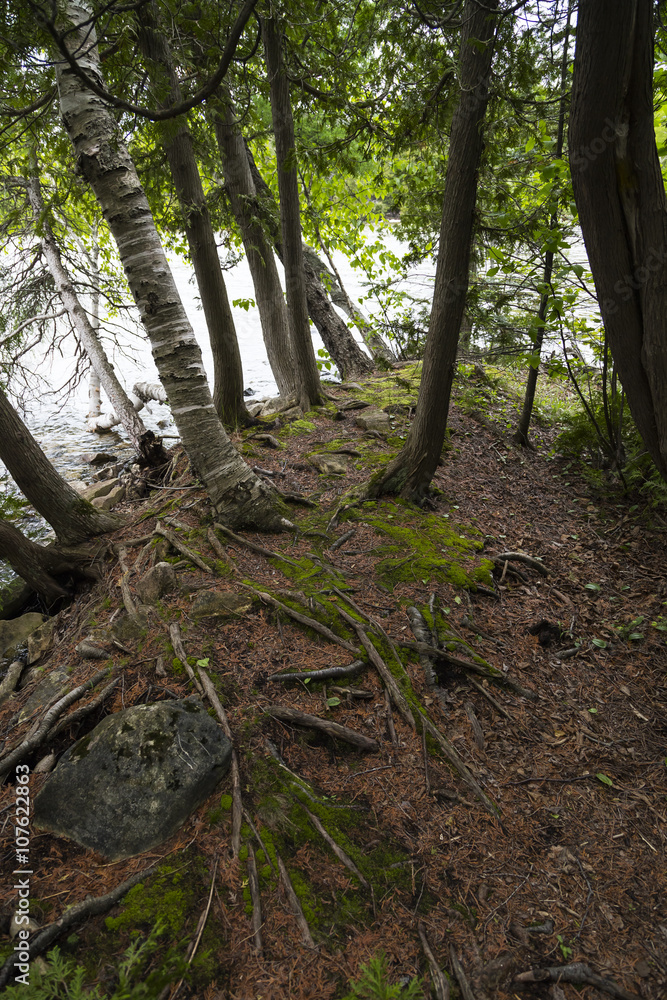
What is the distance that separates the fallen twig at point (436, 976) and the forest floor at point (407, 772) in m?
0.01

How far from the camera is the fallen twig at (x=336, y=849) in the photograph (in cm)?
253

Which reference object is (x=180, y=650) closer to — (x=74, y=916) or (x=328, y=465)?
(x=74, y=916)

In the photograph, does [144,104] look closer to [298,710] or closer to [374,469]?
[374,469]

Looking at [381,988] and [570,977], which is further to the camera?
[570,977]

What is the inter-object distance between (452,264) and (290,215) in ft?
10.7

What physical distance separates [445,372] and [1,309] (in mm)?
9629

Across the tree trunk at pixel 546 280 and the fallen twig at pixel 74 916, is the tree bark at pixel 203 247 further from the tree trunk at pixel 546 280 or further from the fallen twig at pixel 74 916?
the fallen twig at pixel 74 916

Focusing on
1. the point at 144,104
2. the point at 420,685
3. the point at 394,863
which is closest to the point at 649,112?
the point at 420,685

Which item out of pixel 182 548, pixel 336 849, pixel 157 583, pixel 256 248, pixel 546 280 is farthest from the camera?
pixel 256 248

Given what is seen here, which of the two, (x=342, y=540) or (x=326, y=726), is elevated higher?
(x=342, y=540)

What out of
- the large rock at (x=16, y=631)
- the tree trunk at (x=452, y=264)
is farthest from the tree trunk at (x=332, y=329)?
the large rock at (x=16, y=631)

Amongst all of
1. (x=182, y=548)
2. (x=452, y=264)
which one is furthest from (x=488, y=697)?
(x=452, y=264)

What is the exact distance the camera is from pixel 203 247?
21.9 feet

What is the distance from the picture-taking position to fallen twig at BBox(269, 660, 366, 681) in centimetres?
347
